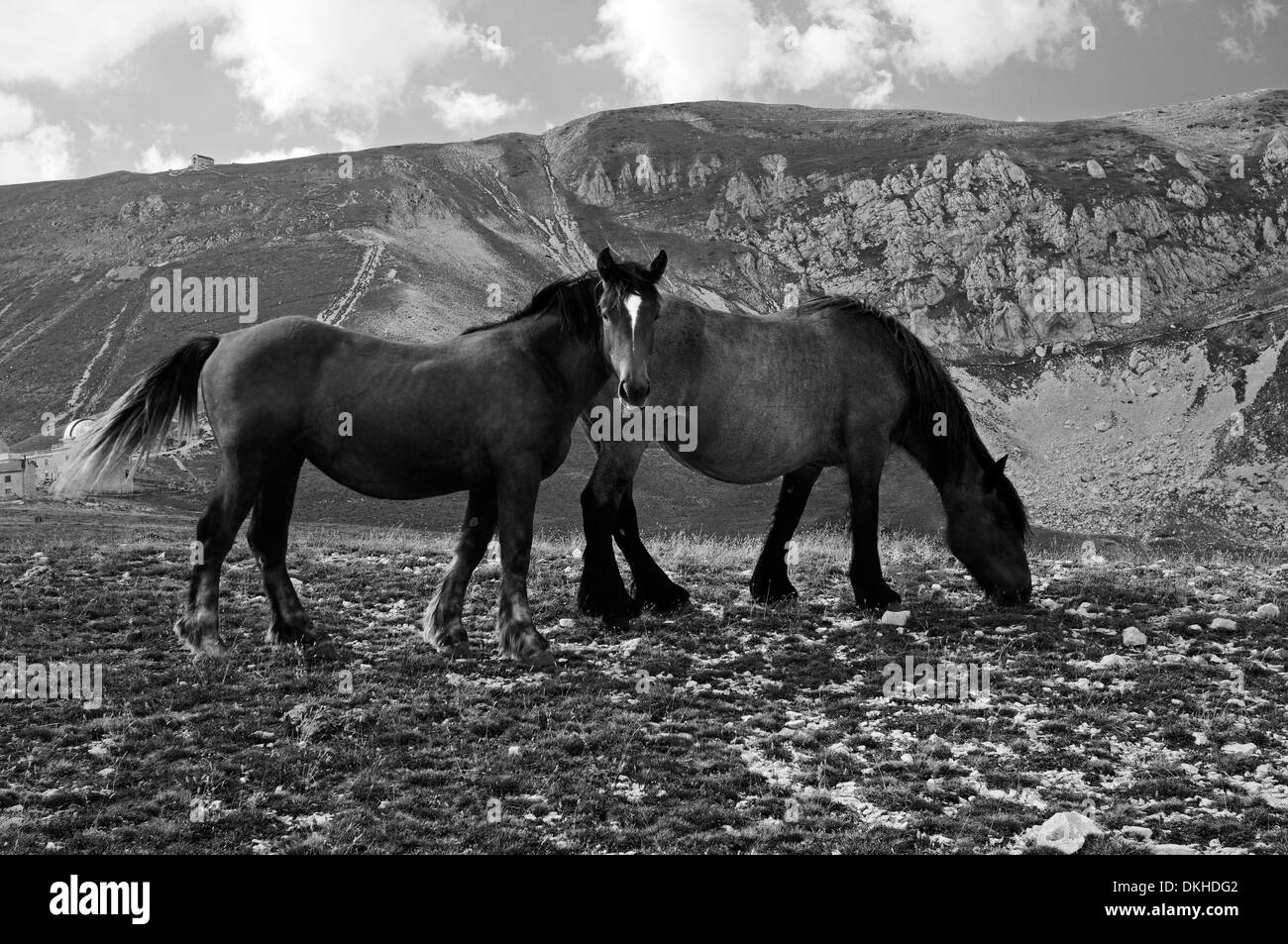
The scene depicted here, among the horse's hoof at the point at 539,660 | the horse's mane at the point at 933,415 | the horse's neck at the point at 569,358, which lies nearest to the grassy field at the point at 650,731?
the horse's hoof at the point at 539,660

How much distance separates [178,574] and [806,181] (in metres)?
143

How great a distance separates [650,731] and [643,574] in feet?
12.7

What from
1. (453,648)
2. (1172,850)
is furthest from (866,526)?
(1172,850)

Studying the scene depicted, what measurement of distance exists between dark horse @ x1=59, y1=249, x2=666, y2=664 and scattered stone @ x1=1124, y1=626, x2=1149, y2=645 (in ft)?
18.2

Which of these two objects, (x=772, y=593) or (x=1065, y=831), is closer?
(x=1065, y=831)

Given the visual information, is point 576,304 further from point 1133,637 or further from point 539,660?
point 1133,637

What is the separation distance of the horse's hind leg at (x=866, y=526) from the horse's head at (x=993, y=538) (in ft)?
3.40

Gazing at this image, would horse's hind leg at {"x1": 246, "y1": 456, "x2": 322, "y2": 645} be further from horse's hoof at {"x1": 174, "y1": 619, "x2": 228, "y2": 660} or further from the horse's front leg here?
the horse's front leg

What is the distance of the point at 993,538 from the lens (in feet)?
38.3

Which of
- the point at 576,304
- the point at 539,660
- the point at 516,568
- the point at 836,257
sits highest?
the point at 836,257

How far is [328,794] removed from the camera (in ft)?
20.1

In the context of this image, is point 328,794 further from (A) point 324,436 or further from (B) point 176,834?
(A) point 324,436

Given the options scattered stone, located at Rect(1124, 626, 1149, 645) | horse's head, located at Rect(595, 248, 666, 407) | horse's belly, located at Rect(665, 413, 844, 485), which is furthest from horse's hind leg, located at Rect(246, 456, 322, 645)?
scattered stone, located at Rect(1124, 626, 1149, 645)
